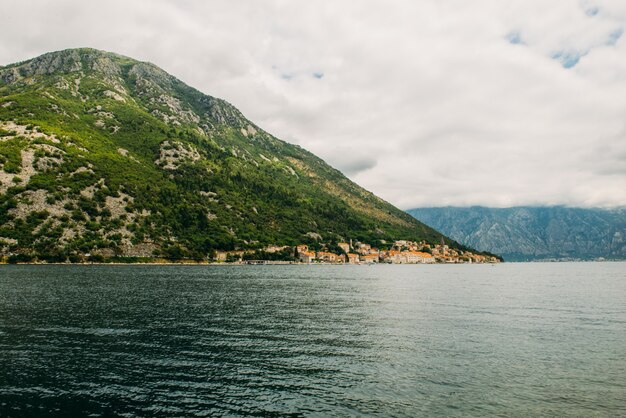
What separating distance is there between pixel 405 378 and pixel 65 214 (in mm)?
190388

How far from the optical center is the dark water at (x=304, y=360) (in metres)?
23.9

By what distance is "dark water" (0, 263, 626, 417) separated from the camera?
23906mm

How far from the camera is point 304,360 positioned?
33.6 m

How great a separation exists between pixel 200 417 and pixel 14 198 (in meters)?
196

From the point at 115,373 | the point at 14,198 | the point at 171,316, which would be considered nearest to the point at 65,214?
the point at 14,198

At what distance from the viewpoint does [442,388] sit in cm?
2692

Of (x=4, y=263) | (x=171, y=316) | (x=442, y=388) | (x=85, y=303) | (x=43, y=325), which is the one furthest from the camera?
(x=4, y=263)

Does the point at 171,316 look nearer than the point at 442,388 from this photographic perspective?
No

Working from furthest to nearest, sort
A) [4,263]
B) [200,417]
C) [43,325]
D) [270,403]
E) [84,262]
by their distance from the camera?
[84,262], [4,263], [43,325], [270,403], [200,417]

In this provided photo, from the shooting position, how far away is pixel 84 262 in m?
170

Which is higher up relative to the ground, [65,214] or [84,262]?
[65,214]

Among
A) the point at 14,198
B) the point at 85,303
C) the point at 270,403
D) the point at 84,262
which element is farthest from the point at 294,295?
the point at 14,198

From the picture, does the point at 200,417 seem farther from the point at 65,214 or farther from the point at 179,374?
the point at 65,214

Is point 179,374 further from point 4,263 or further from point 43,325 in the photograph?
point 4,263
